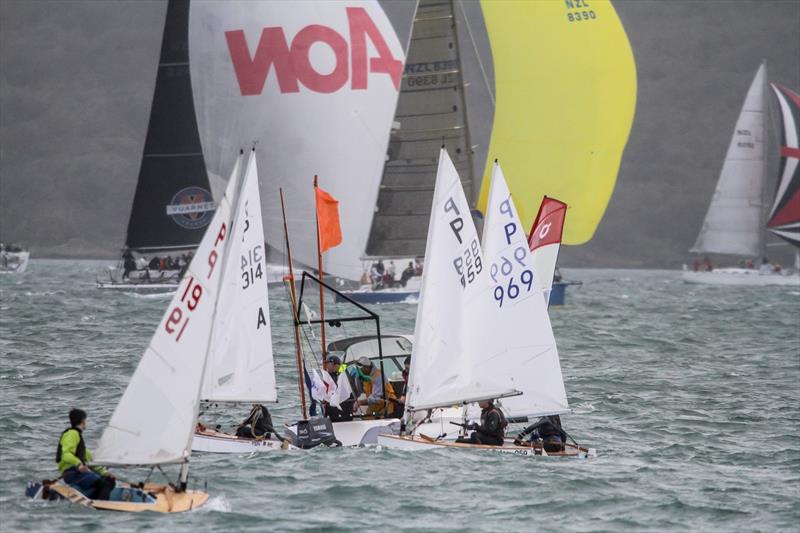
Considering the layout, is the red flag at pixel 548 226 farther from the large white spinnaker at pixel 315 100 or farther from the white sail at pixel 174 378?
the large white spinnaker at pixel 315 100

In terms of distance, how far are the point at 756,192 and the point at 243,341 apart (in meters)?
68.7

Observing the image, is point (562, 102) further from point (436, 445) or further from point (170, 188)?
point (436, 445)

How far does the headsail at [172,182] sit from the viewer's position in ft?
205

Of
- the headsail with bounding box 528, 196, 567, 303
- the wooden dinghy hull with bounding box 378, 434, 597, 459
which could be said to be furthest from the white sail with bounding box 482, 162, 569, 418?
the headsail with bounding box 528, 196, 567, 303

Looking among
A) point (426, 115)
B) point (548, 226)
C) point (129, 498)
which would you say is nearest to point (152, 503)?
point (129, 498)

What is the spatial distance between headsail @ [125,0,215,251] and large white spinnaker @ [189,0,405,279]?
212 inches

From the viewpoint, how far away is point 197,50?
2330 inches

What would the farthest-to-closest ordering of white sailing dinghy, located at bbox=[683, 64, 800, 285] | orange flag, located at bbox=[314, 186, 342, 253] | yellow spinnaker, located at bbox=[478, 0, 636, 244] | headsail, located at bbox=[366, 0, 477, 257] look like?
white sailing dinghy, located at bbox=[683, 64, 800, 285]
headsail, located at bbox=[366, 0, 477, 257]
yellow spinnaker, located at bbox=[478, 0, 636, 244]
orange flag, located at bbox=[314, 186, 342, 253]

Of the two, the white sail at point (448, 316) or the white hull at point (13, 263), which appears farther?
the white hull at point (13, 263)

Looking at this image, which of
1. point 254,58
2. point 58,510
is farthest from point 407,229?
point 58,510

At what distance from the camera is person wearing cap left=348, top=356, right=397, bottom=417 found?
21.2 meters

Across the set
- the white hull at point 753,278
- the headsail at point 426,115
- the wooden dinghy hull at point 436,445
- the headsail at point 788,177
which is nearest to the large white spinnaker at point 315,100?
the headsail at point 426,115

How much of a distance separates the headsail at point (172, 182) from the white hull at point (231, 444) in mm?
43274

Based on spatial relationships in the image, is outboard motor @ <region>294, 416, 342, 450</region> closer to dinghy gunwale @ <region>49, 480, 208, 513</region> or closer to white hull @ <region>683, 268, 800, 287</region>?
dinghy gunwale @ <region>49, 480, 208, 513</region>
